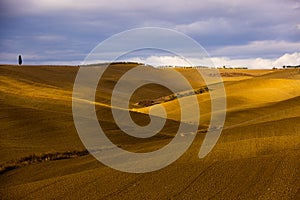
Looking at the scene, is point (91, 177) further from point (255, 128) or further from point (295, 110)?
point (295, 110)

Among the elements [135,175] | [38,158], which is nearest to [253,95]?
[38,158]

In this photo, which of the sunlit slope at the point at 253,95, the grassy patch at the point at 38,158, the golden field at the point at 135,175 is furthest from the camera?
the sunlit slope at the point at 253,95

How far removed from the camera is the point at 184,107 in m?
49.0

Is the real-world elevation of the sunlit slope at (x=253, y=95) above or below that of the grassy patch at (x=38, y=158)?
above

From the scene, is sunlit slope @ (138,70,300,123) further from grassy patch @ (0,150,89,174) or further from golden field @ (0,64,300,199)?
grassy patch @ (0,150,89,174)

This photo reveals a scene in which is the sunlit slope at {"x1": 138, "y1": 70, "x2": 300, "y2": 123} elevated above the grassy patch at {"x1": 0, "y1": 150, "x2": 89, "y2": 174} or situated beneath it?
elevated above

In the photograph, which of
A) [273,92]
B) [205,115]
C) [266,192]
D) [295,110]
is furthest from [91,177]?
[273,92]

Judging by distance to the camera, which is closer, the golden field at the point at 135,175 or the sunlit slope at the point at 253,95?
the golden field at the point at 135,175

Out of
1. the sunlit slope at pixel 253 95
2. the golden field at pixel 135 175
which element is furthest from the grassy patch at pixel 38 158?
the sunlit slope at pixel 253 95

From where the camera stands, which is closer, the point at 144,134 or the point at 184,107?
the point at 144,134

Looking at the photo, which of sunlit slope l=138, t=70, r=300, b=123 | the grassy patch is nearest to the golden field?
the grassy patch

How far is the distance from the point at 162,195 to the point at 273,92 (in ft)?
171

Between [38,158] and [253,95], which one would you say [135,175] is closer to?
[38,158]

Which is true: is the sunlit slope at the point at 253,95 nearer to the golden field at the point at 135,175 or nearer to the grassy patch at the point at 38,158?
the golden field at the point at 135,175
